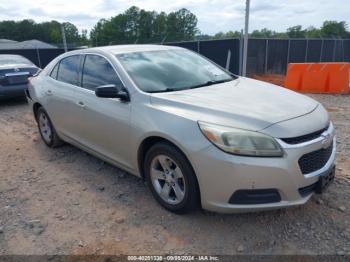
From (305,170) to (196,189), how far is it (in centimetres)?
93

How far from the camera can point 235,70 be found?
14930 mm

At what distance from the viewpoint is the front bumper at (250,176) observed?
2.75 meters

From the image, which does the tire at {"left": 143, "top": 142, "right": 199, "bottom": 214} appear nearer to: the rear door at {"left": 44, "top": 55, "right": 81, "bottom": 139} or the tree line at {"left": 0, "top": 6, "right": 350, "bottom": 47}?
the rear door at {"left": 44, "top": 55, "right": 81, "bottom": 139}

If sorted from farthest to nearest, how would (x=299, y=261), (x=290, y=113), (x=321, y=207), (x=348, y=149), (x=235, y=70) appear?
(x=235, y=70) < (x=348, y=149) < (x=321, y=207) < (x=290, y=113) < (x=299, y=261)

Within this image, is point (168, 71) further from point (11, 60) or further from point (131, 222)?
point (11, 60)

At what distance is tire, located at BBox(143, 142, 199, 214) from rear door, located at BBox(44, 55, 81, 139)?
1.58 metres

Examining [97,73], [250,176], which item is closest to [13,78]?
[97,73]

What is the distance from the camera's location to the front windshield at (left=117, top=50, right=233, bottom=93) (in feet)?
12.3

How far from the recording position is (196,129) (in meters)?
2.97

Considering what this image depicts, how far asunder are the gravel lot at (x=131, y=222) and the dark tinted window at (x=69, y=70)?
126 cm

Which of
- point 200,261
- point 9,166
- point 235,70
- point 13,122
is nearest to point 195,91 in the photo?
point 200,261

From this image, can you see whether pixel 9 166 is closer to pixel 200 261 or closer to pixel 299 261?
pixel 200 261

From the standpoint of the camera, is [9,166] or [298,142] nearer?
[298,142]

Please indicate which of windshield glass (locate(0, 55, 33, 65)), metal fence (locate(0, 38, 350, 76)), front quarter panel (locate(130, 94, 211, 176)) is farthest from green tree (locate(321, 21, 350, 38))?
front quarter panel (locate(130, 94, 211, 176))
